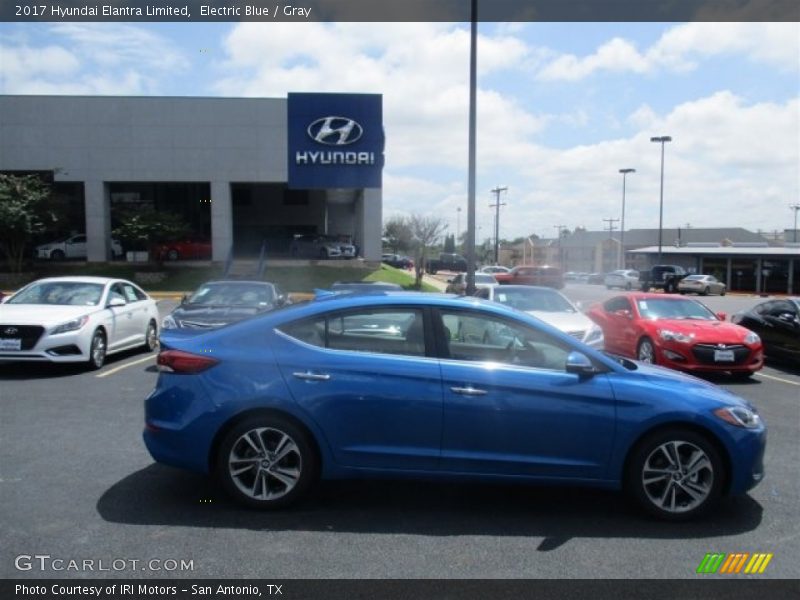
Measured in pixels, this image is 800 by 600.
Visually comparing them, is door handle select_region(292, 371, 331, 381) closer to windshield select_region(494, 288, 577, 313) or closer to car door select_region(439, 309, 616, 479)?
car door select_region(439, 309, 616, 479)

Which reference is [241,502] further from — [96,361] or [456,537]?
[96,361]

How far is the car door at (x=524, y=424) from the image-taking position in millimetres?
4523

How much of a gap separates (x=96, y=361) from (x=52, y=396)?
6.52ft

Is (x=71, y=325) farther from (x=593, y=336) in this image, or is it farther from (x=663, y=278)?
(x=663, y=278)

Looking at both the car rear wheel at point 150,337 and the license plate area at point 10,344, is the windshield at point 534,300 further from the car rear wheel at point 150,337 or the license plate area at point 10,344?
the license plate area at point 10,344

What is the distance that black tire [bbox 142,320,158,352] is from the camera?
12424 millimetres

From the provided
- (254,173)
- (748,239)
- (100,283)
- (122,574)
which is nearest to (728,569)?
(122,574)

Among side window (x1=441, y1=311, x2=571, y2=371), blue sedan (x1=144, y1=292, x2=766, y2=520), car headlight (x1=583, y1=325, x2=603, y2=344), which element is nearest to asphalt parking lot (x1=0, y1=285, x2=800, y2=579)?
blue sedan (x1=144, y1=292, x2=766, y2=520)

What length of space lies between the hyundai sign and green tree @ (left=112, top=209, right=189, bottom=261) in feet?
19.3

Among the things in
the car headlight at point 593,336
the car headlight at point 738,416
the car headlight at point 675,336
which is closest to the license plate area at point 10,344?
the car headlight at point 593,336

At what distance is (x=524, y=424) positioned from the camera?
452cm

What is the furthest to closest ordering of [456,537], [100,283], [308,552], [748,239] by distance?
1. [748,239]
2. [100,283]
3. [456,537]
4. [308,552]

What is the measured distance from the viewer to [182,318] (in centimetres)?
1073

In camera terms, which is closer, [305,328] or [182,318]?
[305,328]
